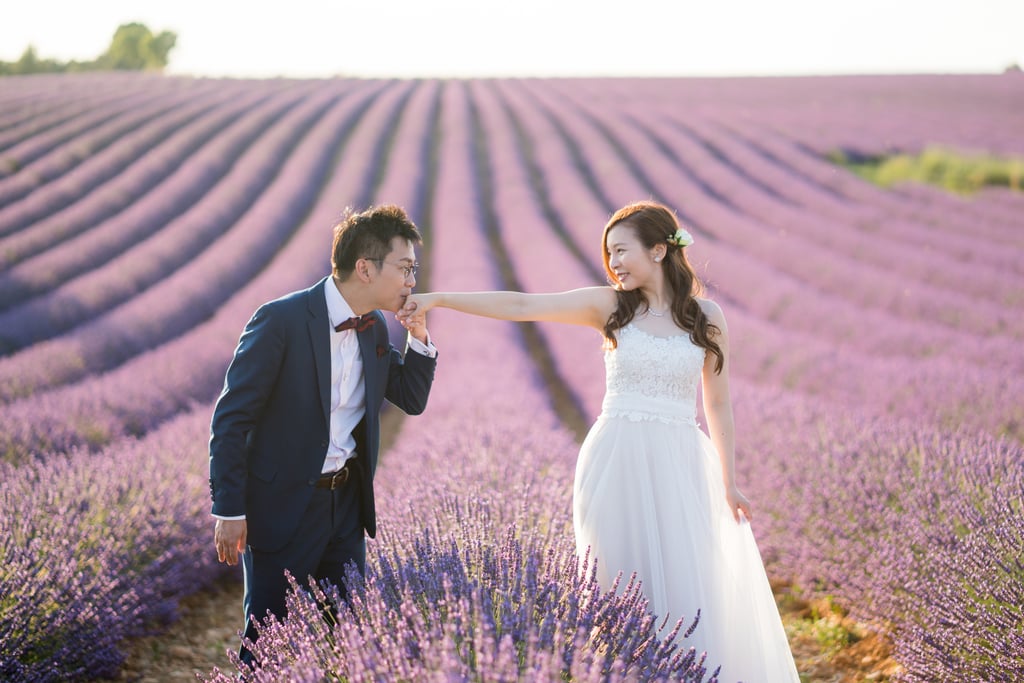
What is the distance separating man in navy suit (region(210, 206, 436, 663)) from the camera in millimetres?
1857

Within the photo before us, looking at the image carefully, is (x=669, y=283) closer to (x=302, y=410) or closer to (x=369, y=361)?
(x=369, y=361)

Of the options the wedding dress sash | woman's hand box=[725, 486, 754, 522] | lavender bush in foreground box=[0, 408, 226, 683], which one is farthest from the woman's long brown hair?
lavender bush in foreground box=[0, 408, 226, 683]

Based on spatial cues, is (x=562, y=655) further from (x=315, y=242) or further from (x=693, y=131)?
(x=693, y=131)

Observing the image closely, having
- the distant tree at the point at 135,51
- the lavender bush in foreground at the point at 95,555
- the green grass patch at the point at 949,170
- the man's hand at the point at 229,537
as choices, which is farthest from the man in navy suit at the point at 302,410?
the distant tree at the point at 135,51

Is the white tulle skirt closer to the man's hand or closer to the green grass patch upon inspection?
the man's hand

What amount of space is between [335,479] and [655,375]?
Answer: 1.03 m

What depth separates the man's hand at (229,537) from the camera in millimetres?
1836

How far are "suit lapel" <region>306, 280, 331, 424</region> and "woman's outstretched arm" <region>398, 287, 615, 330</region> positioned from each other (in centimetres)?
30

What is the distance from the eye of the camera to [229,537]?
6.03 ft

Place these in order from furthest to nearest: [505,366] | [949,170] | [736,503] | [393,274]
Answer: [949,170]
[505,366]
[736,503]
[393,274]

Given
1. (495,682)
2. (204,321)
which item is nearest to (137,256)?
(204,321)

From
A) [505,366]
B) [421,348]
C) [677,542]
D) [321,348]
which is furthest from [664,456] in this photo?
[505,366]

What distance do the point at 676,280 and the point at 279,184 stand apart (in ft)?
34.2

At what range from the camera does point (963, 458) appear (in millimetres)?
2883
